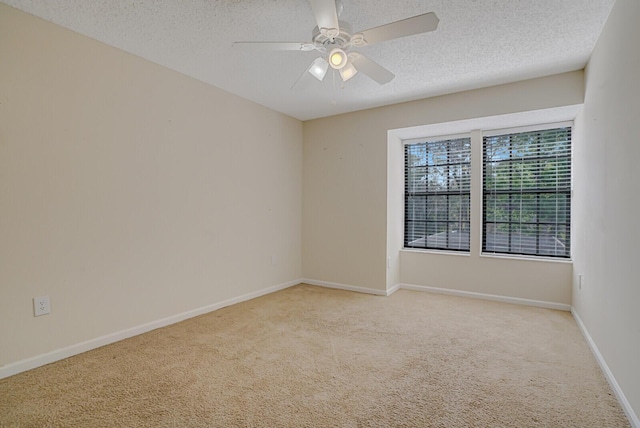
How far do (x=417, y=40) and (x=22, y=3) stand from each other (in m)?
2.62

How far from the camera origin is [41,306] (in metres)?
2.29

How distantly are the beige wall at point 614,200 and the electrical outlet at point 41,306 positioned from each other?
3.48m

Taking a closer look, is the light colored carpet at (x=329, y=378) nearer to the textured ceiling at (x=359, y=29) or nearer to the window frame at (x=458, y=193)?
the window frame at (x=458, y=193)

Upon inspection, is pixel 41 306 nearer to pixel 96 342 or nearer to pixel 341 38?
pixel 96 342

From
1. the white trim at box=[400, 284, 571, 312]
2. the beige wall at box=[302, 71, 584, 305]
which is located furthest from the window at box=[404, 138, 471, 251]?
the white trim at box=[400, 284, 571, 312]

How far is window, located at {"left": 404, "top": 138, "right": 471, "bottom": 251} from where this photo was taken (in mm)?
4262

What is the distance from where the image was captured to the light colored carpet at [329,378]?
1.75 metres

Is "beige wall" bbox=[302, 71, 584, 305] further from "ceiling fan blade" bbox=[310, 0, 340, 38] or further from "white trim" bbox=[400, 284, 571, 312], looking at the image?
"ceiling fan blade" bbox=[310, 0, 340, 38]

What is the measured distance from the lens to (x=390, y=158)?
13.9ft

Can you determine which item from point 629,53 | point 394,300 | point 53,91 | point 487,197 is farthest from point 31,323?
point 487,197

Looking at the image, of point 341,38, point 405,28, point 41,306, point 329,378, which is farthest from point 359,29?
point 41,306

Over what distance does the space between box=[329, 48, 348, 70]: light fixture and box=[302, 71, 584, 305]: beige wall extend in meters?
2.12

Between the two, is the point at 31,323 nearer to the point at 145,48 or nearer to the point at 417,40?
the point at 145,48

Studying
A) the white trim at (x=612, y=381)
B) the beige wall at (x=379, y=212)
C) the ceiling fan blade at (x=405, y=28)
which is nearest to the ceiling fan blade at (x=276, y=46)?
the ceiling fan blade at (x=405, y=28)
